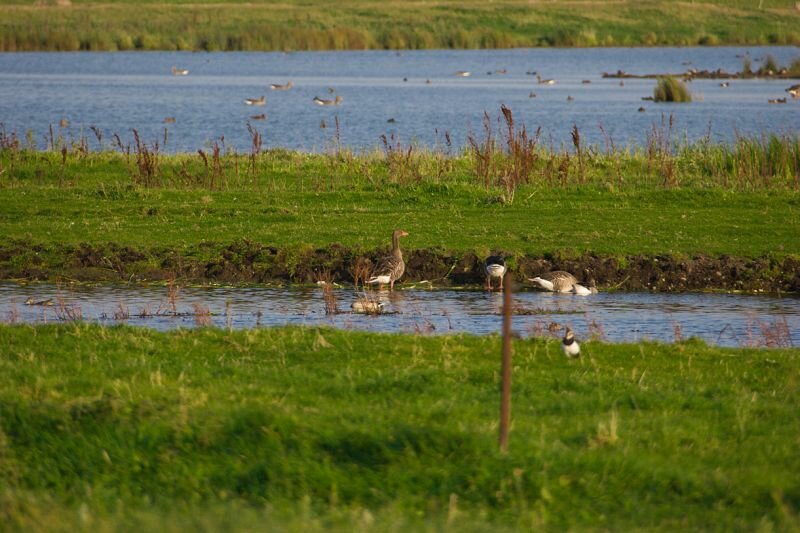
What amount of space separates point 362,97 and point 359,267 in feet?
151

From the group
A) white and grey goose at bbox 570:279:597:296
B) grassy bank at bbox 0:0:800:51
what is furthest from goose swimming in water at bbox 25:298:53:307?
grassy bank at bbox 0:0:800:51

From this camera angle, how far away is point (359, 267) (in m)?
17.5

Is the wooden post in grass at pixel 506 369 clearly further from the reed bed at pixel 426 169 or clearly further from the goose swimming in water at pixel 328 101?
the goose swimming in water at pixel 328 101

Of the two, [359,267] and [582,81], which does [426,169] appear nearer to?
[359,267]

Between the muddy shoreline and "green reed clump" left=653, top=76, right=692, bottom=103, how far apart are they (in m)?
42.2

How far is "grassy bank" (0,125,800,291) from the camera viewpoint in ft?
58.5

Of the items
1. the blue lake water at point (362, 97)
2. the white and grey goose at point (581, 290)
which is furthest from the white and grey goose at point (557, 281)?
the blue lake water at point (362, 97)

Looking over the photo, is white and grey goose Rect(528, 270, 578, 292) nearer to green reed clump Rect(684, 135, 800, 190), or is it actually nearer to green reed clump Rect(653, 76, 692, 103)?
green reed clump Rect(684, 135, 800, 190)

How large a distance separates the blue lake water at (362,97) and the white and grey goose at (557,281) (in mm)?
9640

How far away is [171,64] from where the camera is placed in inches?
3595

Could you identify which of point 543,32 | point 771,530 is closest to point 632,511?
point 771,530

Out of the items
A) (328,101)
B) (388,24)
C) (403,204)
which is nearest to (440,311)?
(403,204)

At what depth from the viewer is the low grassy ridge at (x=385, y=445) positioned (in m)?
7.14

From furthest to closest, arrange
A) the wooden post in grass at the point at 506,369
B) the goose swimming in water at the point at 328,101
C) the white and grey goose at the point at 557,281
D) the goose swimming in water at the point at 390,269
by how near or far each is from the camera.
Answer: the goose swimming in water at the point at 328,101, the goose swimming in water at the point at 390,269, the white and grey goose at the point at 557,281, the wooden post in grass at the point at 506,369
